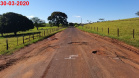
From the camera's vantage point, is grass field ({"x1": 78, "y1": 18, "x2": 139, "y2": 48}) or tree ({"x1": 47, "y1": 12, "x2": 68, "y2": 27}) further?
tree ({"x1": 47, "y1": 12, "x2": 68, "y2": 27})

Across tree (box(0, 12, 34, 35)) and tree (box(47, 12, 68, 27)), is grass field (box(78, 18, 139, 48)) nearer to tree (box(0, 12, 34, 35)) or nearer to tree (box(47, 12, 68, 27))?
tree (box(0, 12, 34, 35))

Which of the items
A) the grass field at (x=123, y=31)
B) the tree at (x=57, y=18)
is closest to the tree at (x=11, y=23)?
the grass field at (x=123, y=31)

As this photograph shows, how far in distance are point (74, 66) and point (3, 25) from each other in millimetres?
48276

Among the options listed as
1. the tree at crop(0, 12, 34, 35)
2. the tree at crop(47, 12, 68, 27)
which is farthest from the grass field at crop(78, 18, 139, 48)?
the tree at crop(47, 12, 68, 27)

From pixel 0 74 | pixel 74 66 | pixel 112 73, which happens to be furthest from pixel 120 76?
pixel 0 74

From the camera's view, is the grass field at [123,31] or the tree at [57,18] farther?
the tree at [57,18]

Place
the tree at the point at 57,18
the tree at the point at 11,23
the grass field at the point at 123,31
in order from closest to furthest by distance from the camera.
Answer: the grass field at the point at 123,31 → the tree at the point at 11,23 → the tree at the point at 57,18

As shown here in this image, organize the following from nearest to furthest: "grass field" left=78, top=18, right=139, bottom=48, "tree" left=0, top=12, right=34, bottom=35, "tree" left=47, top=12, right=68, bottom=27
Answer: "grass field" left=78, top=18, right=139, bottom=48
"tree" left=0, top=12, right=34, bottom=35
"tree" left=47, top=12, right=68, bottom=27

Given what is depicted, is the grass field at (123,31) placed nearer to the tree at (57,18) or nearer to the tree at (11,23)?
the tree at (11,23)

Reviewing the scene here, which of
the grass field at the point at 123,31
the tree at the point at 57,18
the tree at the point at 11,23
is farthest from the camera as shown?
the tree at the point at 57,18

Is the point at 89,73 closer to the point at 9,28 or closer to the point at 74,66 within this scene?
the point at 74,66

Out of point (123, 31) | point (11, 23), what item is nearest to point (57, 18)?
point (11, 23)

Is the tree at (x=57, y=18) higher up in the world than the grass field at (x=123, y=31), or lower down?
higher up

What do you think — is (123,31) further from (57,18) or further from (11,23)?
(57,18)
